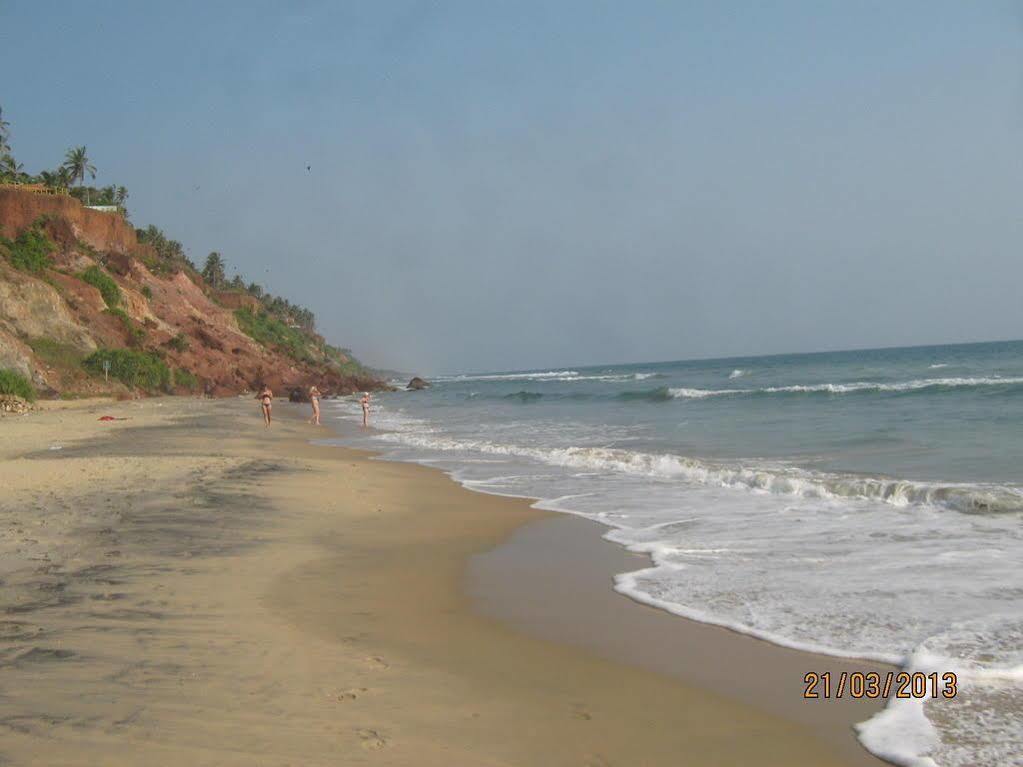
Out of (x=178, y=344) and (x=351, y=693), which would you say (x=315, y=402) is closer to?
(x=178, y=344)

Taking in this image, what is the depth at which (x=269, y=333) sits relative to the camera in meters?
75.0

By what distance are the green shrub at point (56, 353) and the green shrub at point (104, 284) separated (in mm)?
7782

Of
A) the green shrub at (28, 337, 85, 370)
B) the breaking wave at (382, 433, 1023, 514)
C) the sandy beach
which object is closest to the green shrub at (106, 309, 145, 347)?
the green shrub at (28, 337, 85, 370)

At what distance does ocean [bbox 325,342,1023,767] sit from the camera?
459cm

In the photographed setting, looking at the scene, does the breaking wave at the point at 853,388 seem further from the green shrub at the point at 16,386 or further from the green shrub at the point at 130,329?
the green shrub at the point at 16,386

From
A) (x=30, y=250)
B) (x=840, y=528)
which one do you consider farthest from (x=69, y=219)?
(x=840, y=528)

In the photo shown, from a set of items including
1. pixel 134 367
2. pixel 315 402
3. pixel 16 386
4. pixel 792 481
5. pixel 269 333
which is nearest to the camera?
pixel 792 481

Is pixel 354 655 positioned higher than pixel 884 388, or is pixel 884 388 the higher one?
pixel 884 388

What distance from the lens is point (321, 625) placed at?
18.0 feet

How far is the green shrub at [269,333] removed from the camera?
68.5 m

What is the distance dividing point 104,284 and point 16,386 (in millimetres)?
19805

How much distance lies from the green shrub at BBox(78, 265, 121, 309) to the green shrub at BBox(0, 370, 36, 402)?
1750cm
